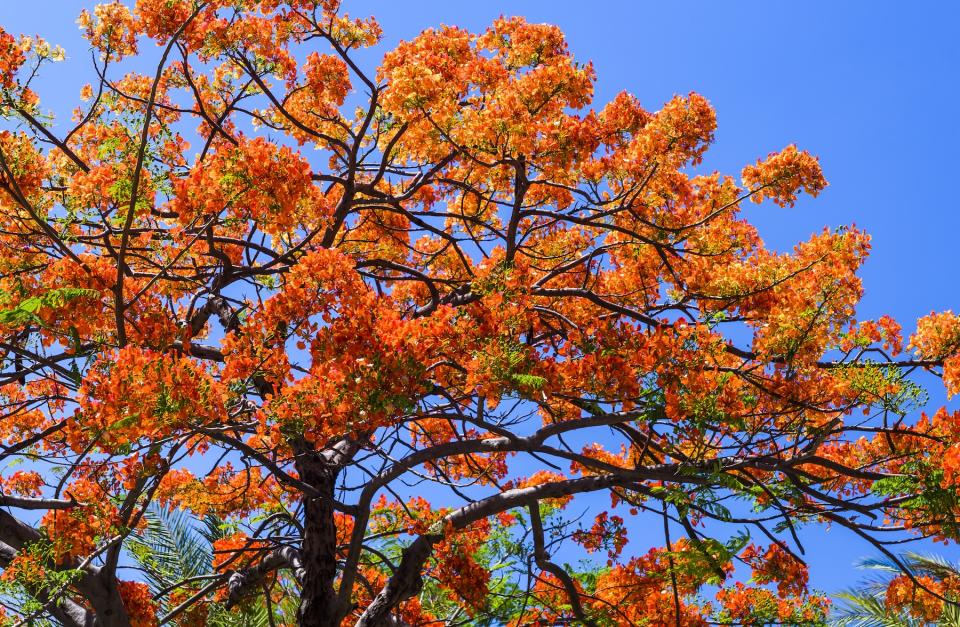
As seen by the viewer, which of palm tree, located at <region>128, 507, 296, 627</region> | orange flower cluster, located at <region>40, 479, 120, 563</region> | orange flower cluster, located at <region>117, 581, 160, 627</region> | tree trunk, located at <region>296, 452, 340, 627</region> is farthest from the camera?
palm tree, located at <region>128, 507, 296, 627</region>

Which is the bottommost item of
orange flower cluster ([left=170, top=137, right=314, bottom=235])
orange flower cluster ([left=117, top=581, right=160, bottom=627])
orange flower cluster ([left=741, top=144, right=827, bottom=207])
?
orange flower cluster ([left=117, top=581, right=160, bottom=627])

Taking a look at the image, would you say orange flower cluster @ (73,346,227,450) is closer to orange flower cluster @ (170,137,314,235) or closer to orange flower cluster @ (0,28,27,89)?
orange flower cluster @ (170,137,314,235)

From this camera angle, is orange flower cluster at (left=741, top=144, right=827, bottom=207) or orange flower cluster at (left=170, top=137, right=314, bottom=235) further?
orange flower cluster at (left=741, top=144, right=827, bottom=207)

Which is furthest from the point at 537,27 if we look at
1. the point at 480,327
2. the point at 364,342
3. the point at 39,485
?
the point at 39,485

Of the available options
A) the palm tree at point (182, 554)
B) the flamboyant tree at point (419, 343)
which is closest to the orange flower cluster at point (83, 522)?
the flamboyant tree at point (419, 343)

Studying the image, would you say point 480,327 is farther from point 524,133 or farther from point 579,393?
point 524,133

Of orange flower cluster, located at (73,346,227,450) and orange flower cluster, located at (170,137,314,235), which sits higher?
orange flower cluster, located at (170,137,314,235)

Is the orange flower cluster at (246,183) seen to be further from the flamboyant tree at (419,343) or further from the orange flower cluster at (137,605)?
the orange flower cluster at (137,605)

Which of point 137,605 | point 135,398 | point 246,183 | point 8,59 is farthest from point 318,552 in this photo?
point 8,59

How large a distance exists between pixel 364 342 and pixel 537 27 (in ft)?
11.4

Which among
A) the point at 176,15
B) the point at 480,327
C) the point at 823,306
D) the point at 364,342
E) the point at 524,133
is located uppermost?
the point at 176,15

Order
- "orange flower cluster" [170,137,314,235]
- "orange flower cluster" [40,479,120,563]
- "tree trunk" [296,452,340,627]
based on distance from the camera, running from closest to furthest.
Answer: "orange flower cluster" [170,137,314,235]
"orange flower cluster" [40,479,120,563]
"tree trunk" [296,452,340,627]

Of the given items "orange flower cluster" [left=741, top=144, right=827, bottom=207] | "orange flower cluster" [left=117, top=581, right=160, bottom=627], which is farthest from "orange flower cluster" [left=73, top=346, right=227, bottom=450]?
"orange flower cluster" [left=741, top=144, right=827, bottom=207]

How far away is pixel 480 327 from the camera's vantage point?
Result: 18.4ft
